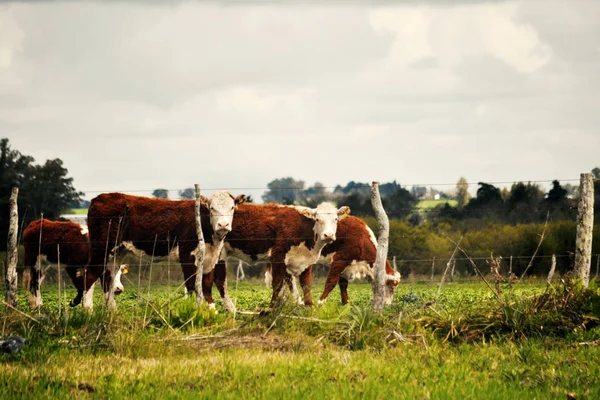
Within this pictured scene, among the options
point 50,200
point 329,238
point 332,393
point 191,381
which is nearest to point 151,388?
point 191,381

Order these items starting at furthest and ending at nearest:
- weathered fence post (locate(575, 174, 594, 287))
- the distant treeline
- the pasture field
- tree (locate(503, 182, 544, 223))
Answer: tree (locate(503, 182, 544, 223)) → the distant treeline → weathered fence post (locate(575, 174, 594, 287)) → the pasture field

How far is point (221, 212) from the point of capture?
19.2 metres

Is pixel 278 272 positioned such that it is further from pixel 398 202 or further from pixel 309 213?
pixel 398 202

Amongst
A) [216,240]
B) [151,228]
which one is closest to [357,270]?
[216,240]

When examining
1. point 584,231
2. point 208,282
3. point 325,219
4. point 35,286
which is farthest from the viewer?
point 35,286

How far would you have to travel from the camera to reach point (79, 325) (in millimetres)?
13234

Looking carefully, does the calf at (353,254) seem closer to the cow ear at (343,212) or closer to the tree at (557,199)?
the cow ear at (343,212)

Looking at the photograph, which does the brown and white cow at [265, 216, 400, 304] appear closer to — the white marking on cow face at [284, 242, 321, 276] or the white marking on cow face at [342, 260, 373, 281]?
the white marking on cow face at [342, 260, 373, 281]

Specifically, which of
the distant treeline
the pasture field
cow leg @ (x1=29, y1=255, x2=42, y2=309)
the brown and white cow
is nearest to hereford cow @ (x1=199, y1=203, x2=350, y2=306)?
the brown and white cow

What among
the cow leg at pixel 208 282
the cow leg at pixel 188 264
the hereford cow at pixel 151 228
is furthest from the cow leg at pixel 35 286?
the cow leg at pixel 208 282

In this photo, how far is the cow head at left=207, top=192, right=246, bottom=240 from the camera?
18984 mm

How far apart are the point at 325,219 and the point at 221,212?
2516 mm

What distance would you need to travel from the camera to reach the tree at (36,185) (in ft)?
171

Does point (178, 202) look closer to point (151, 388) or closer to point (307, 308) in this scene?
point (307, 308)
